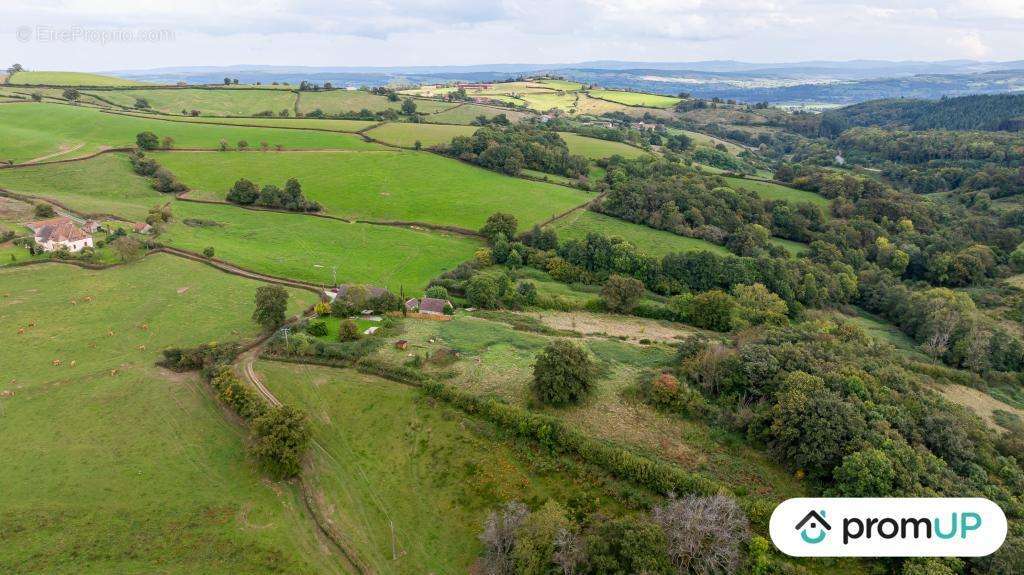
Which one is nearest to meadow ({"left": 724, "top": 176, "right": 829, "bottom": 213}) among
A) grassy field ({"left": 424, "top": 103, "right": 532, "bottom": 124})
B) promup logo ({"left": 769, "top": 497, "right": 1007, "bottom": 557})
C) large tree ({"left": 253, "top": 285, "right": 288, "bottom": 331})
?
grassy field ({"left": 424, "top": 103, "right": 532, "bottom": 124})

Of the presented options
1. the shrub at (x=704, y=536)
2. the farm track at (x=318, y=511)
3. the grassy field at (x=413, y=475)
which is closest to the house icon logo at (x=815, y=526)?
the shrub at (x=704, y=536)

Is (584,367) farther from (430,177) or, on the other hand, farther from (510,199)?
(430,177)

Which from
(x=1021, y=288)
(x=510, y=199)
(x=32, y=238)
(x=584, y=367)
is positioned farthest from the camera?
(x=510, y=199)

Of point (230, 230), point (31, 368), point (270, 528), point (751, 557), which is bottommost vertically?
point (270, 528)

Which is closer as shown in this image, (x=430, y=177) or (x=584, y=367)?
(x=584, y=367)

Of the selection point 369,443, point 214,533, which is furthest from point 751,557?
point 214,533

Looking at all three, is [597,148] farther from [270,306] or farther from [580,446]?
[580,446]

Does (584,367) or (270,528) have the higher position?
(584,367)

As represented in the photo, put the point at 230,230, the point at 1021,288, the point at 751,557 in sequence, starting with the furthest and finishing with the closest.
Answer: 1. the point at 230,230
2. the point at 1021,288
3. the point at 751,557
